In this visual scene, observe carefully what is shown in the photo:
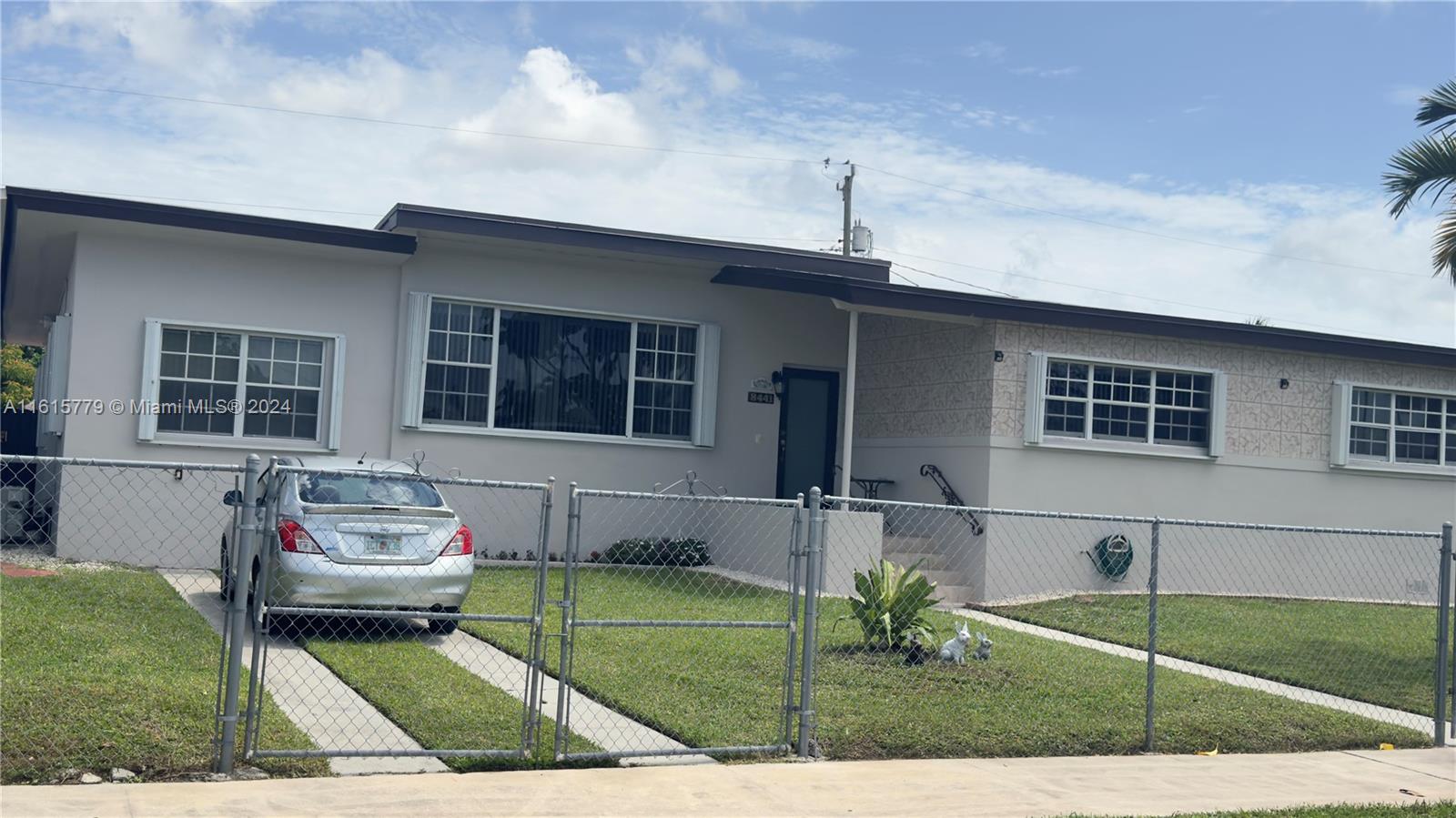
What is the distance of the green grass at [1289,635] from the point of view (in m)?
11.3

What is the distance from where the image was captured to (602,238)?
15086 millimetres

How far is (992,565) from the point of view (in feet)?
49.4

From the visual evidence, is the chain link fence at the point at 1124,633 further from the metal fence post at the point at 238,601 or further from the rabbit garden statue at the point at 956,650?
the metal fence post at the point at 238,601

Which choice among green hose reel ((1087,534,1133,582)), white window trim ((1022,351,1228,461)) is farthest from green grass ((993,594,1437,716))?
white window trim ((1022,351,1228,461))

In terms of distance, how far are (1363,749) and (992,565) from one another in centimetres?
615

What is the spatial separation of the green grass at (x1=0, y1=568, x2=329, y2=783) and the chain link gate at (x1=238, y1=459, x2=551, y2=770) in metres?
0.29

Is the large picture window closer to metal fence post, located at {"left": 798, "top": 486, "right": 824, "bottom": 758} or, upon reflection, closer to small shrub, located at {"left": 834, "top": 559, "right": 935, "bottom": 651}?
small shrub, located at {"left": 834, "top": 559, "right": 935, "bottom": 651}

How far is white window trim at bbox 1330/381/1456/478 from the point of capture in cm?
1727

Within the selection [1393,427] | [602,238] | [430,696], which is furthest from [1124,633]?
[430,696]

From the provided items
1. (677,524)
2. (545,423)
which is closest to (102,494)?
(545,423)

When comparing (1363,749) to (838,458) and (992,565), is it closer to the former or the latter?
(992,565)

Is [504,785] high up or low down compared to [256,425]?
down

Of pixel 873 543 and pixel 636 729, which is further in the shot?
pixel 873 543

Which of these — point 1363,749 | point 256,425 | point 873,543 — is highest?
point 256,425
